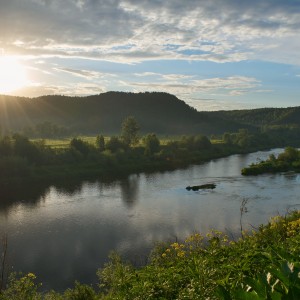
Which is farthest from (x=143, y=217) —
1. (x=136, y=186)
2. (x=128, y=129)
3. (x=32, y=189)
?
(x=128, y=129)

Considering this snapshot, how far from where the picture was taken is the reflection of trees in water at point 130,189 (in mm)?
50259

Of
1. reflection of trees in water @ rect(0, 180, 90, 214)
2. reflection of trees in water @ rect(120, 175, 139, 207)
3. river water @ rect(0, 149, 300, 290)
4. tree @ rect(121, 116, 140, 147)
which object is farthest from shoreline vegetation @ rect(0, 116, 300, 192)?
river water @ rect(0, 149, 300, 290)

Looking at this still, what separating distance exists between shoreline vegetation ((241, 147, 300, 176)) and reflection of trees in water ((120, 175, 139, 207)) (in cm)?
2172

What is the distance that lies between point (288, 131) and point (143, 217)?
147673mm

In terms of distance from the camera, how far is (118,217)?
41.5 m

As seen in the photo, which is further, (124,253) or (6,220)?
(6,220)

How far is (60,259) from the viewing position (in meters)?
30.1

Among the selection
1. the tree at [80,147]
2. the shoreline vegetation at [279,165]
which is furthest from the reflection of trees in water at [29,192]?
the shoreline vegetation at [279,165]

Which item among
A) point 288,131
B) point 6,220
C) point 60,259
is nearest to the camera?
point 60,259

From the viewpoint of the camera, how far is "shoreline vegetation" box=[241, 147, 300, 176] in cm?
Answer: 7191

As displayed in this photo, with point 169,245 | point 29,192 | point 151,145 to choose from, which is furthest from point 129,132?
point 169,245

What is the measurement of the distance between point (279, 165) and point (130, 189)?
115 ft

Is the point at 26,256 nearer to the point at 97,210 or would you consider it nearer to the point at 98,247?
the point at 98,247

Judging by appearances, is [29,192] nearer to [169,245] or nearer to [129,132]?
[169,245]
